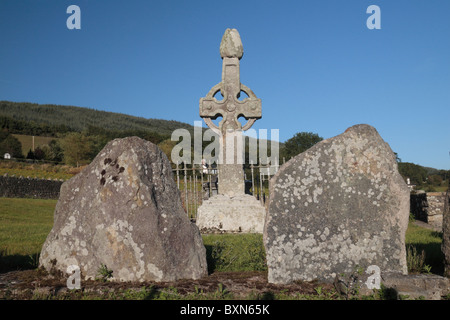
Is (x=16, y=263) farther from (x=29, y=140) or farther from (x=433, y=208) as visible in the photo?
(x=29, y=140)

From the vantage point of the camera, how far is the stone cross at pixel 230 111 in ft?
39.5

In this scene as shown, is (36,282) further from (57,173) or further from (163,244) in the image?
(57,173)

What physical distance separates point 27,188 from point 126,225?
91.8 feet

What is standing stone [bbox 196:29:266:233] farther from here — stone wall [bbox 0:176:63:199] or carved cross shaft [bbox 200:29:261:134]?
stone wall [bbox 0:176:63:199]

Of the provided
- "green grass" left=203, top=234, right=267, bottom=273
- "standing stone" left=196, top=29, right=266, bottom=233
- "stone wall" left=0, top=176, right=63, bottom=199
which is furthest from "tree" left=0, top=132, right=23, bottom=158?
"green grass" left=203, top=234, right=267, bottom=273

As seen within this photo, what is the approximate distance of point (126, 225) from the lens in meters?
4.80

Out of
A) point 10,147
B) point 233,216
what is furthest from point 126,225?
point 10,147

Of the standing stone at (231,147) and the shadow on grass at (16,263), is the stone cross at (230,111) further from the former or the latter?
the shadow on grass at (16,263)

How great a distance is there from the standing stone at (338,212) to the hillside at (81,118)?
12420cm

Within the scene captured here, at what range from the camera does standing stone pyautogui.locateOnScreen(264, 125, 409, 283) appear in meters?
4.76

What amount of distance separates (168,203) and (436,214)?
36.1ft

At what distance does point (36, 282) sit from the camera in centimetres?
450
